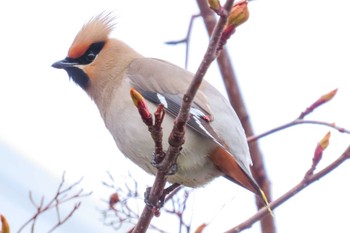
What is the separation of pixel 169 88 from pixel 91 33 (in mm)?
752

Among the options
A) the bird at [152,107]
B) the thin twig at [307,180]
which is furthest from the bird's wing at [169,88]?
the thin twig at [307,180]

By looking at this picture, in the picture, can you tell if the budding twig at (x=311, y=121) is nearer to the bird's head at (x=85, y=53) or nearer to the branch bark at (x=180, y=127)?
the branch bark at (x=180, y=127)

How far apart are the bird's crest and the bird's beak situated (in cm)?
3

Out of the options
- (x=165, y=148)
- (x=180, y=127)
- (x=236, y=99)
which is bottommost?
(x=165, y=148)

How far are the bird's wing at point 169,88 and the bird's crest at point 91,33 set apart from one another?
30cm

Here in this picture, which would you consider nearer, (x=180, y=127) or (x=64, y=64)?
(x=180, y=127)

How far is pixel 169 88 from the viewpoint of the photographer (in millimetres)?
3883

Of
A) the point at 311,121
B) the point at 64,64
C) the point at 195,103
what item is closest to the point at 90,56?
the point at 64,64

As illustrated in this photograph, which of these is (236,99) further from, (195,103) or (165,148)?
(165,148)

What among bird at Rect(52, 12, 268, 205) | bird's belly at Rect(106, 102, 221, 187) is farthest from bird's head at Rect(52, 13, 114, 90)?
bird's belly at Rect(106, 102, 221, 187)

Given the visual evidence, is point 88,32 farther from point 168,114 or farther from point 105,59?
point 168,114

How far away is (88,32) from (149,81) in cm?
61

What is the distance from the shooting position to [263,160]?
3686mm

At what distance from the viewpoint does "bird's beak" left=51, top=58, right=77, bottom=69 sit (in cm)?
433
